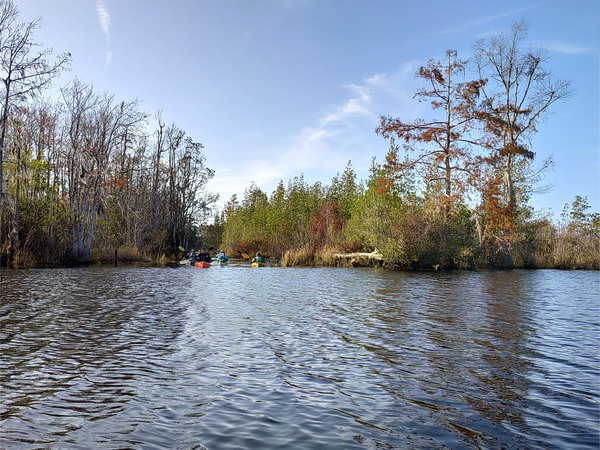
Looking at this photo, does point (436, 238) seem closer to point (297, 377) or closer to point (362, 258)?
point (362, 258)

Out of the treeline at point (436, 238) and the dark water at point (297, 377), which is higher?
the treeline at point (436, 238)

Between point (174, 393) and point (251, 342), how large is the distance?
8.79ft

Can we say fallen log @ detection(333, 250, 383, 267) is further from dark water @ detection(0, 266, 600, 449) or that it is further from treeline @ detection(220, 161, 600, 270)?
dark water @ detection(0, 266, 600, 449)

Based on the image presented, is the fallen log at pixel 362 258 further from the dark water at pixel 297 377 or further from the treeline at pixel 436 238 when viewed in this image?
the dark water at pixel 297 377

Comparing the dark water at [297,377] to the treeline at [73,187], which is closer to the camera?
the dark water at [297,377]

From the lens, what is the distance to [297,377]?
5.80m

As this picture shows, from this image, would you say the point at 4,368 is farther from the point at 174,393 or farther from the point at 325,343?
the point at 325,343

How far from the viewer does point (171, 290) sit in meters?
16.0

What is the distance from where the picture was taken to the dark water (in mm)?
4102

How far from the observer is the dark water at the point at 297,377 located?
4102mm

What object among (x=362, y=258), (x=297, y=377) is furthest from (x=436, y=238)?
(x=297, y=377)

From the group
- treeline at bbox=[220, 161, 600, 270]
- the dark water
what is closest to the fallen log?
treeline at bbox=[220, 161, 600, 270]

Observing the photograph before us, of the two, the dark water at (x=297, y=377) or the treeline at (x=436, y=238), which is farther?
the treeline at (x=436, y=238)

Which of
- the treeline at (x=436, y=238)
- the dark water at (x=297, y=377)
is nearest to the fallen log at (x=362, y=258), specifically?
the treeline at (x=436, y=238)
